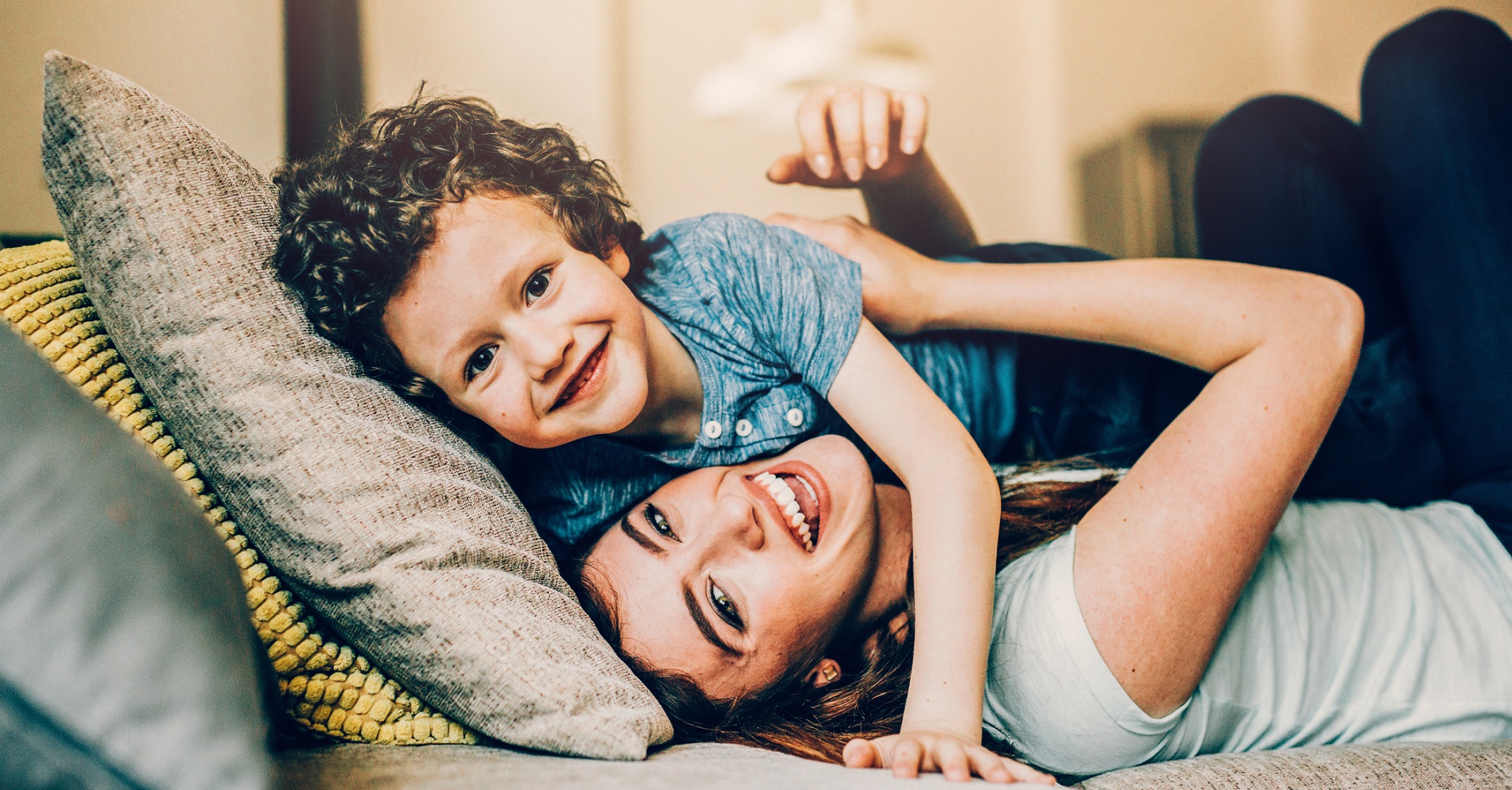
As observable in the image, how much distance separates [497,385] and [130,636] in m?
0.40

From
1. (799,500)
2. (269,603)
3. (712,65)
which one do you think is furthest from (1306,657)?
(712,65)

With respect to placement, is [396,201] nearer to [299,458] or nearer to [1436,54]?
[299,458]

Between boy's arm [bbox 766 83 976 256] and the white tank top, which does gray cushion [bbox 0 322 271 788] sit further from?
boy's arm [bbox 766 83 976 256]

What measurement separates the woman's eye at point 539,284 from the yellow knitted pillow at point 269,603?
1.02 feet

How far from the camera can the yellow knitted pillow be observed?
65cm

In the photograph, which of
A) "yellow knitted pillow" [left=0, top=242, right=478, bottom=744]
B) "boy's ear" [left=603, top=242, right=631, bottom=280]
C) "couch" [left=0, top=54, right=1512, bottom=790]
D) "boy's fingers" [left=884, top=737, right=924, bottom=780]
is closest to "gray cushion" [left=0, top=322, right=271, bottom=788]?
"couch" [left=0, top=54, right=1512, bottom=790]

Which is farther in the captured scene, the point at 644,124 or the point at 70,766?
the point at 644,124

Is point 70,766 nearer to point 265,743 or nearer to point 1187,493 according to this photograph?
point 265,743

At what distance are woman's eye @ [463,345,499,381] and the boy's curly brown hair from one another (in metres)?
0.04

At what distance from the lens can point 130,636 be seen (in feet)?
1.14

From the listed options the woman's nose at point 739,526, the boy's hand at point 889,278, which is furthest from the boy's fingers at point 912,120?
the woman's nose at point 739,526

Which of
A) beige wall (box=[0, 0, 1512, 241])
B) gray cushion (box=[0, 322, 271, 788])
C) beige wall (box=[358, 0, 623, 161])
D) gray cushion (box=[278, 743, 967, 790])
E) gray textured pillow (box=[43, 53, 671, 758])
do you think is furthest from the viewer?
beige wall (box=[358, 0, 623, 161])

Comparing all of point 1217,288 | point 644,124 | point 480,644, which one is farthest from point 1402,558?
point 644,124

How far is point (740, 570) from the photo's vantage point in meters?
0.77
